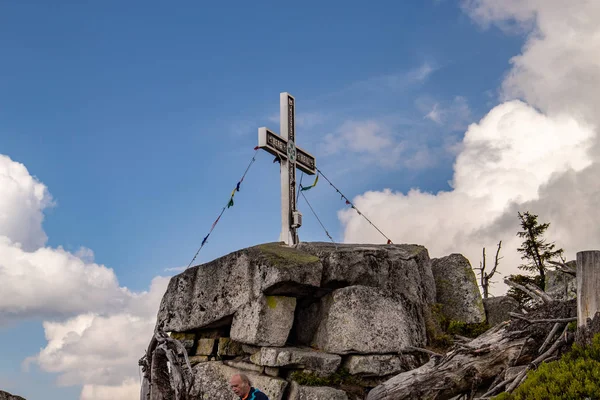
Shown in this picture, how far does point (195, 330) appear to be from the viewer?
15.5 meters

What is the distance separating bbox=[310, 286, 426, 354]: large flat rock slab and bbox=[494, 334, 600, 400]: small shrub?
4738mm

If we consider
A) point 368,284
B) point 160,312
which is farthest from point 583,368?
point 160,312

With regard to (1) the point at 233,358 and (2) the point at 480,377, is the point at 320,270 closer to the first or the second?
(1) the point at 233,358

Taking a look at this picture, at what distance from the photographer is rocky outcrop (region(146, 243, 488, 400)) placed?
1326cm

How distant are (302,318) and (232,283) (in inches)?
73.9

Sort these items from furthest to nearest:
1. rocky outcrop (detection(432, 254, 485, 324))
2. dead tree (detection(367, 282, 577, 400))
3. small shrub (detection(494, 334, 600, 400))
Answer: rocky outcrop (detection(432, 254, 485, 324)) → dead tree (detection(367, 282, 577, 400)) → small shrub (detection(494, 334, 600, 400))

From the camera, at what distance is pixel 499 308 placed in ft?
53.3

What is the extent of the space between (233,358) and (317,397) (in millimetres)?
2771

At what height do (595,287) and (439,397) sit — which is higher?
(595,287)

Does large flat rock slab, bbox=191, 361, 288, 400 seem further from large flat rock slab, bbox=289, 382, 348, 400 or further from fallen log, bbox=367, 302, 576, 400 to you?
fallen log, bbox=367, 302, 576, 400

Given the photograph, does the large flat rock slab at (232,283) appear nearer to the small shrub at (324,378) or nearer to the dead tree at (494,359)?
the small shrub at (324,378)

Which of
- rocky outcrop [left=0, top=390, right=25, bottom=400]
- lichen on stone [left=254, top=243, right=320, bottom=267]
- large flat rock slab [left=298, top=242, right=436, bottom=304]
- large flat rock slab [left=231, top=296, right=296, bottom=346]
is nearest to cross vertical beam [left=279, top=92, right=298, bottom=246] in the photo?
large flat rock slab [left=298, top=242, right=436, bottom=304]

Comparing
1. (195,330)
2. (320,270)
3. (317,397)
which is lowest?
(317,397)

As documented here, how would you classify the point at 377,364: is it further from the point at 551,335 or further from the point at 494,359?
the point at 551,335
